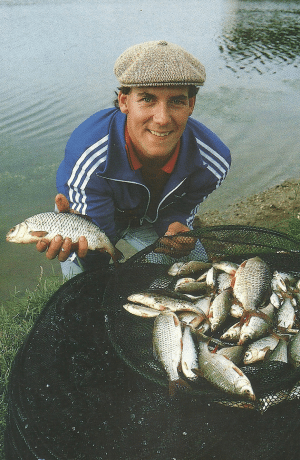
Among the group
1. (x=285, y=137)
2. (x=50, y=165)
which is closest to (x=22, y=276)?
(x=50, y=165)

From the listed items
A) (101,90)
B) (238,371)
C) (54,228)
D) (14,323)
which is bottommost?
(14,323)

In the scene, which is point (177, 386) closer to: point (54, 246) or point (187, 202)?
point (54, 246)

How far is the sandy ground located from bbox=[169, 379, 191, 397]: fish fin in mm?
2793

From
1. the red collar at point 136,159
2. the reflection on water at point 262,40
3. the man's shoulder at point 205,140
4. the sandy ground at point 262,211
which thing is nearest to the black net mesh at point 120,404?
the red collar at point 136,159

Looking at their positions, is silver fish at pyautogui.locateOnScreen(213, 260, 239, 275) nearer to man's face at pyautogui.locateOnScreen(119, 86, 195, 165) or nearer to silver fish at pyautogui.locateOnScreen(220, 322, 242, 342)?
silver fish at pyautogui.locateOnScreen(220, 322, 242, 342)

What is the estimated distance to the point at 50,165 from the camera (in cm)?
560

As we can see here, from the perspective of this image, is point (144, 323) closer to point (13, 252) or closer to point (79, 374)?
point (79, 374)

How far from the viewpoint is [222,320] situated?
2.07m

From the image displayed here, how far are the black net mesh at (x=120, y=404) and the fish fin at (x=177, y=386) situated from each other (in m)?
0.03

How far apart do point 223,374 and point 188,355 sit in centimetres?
20

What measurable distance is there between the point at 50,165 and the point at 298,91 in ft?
18.3

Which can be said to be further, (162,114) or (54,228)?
(54,228)

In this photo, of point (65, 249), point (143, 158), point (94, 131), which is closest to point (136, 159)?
point (143, 158)

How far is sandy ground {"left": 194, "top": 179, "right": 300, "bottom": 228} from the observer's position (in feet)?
14.5
